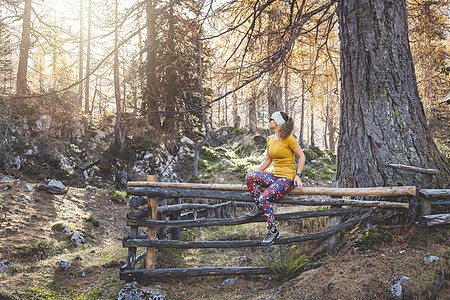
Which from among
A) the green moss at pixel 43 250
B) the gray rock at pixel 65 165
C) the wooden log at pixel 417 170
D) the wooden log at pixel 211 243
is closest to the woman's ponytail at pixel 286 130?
the wooden log at pixel 211 243

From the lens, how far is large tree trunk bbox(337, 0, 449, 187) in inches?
172

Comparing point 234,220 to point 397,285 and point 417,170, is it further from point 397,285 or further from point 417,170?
point 417,170

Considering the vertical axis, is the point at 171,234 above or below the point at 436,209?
below

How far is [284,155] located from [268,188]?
0.52 metres

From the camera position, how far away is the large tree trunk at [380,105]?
436 centimetres

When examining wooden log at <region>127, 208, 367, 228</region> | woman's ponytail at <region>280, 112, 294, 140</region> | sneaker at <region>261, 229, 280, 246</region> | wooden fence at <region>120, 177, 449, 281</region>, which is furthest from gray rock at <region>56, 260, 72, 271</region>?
woman's ponytail at <region>280, 112, 294, 140</region>

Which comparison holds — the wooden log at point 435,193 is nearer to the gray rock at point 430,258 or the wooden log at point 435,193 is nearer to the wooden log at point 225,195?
the wooden log at point 225,195

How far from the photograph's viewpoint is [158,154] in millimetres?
14648

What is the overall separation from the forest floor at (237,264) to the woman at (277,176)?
2.69ft

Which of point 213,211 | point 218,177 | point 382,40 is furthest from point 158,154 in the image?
point 382,40

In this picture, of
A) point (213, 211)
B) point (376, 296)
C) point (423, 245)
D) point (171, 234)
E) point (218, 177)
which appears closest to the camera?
point (376, 296)

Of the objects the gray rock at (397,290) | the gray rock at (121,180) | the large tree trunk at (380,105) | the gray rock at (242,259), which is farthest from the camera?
the gray rock at (121,180)

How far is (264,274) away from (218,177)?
327 inches

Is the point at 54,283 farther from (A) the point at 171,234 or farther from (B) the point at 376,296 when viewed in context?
(B) the point at 376,296
